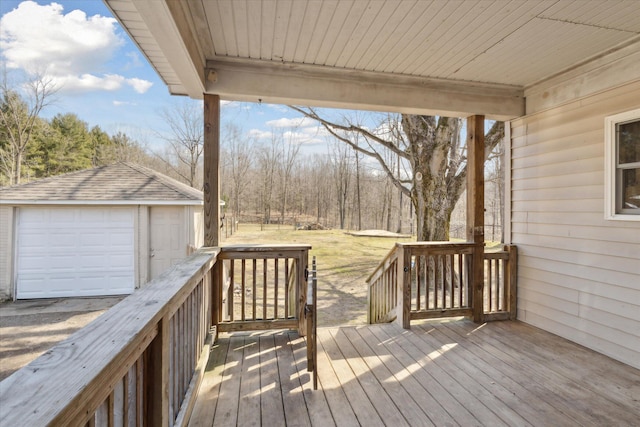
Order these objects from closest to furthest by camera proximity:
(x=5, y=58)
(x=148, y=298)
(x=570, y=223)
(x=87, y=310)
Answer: (x=148, y=298), (x=570, y=223), (x=87, y=310), (x=5, y=58)

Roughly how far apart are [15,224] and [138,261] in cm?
311

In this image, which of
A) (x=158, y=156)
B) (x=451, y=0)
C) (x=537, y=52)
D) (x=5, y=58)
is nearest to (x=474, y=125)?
(x=537, y=52)

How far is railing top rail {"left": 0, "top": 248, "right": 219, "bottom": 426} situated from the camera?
618mm

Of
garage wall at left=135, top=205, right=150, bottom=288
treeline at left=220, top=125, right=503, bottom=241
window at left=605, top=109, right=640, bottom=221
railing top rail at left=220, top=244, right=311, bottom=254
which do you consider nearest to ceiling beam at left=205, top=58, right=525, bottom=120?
window at left=605, top=109, right=640, bottom=221

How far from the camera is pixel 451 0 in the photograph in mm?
2152

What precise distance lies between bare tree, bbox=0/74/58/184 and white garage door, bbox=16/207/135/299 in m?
9.21

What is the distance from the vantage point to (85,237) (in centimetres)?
869

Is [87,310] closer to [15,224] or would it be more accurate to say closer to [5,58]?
[15,224]

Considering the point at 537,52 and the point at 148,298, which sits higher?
the point at 537,52

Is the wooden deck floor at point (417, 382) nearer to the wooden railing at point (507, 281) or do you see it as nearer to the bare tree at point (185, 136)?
the wooden railing at point (507, 281)

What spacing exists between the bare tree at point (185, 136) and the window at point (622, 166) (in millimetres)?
15286

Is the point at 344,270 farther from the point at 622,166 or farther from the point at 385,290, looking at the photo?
the point at 622,166

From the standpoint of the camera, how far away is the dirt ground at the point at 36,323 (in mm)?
5469

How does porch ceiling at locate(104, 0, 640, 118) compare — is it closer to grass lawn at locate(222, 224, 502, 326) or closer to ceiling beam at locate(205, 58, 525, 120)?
ceiling beam at locate(205, 58, 525, 120)
